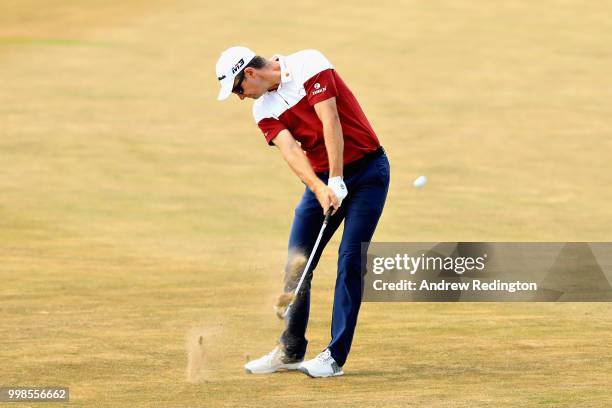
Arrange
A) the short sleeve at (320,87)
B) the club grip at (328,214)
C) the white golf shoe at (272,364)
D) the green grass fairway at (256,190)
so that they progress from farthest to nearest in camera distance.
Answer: the white golf shoe at (272,364) → the green grass fairway at (256,190) → the club grip at (328,214) → the short sleeve at (320,87)

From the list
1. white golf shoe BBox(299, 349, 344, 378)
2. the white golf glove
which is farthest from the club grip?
white golf shoe BBox(299, 349, 344, 378)

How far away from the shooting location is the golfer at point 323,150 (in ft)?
28.1

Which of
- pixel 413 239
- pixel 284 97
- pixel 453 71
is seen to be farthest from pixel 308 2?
pixel 284 97

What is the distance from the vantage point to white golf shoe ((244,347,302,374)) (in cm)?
886

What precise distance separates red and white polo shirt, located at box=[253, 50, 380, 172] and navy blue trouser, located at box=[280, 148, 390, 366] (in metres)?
0.15

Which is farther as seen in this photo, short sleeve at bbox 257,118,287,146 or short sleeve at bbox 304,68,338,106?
short sleeve at bbox 257,118,287,146

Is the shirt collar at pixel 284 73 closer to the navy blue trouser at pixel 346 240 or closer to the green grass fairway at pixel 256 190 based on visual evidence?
the navy blue trouser at pixel 346 240

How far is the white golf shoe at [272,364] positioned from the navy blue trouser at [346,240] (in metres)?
0.05

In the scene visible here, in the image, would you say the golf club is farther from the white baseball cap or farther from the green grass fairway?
the white baseball cap

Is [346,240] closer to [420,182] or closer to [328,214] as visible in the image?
[328,214]

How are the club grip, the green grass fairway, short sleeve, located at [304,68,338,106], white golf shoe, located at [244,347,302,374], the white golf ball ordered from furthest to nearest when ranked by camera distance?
the white golf ball → white golf shoe, located at [244,347,302,374] → the green grass fairway → the club grip → short sleeve, located at [304,68,338,106]

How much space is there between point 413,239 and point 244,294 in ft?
11.7

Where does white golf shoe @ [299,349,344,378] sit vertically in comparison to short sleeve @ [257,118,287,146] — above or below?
below

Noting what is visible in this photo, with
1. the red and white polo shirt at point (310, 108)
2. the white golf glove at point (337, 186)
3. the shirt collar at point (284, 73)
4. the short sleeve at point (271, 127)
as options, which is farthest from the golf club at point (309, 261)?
the shirt collar at point (284, 73)
